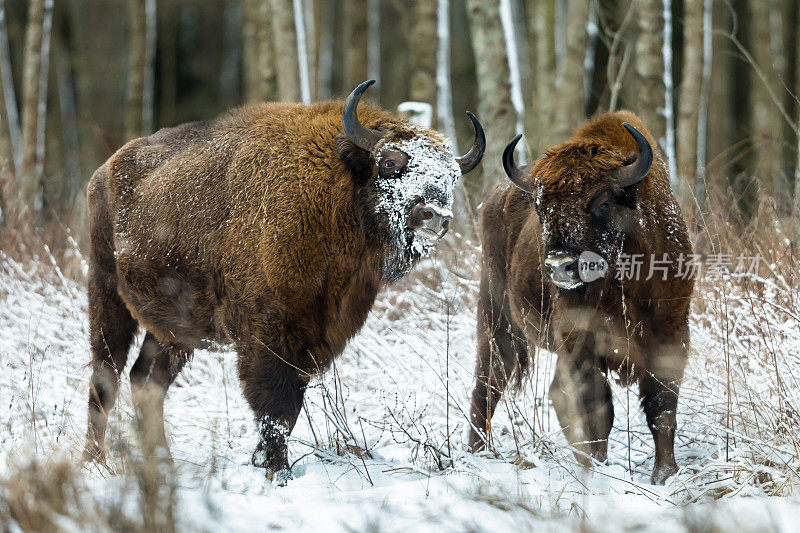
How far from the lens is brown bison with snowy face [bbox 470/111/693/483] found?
14.4 ft

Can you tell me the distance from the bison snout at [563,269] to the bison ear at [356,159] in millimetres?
1150

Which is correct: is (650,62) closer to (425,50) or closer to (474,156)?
(425,50)

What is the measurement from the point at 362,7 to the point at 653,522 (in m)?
12.5

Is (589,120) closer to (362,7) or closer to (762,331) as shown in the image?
(762,331)

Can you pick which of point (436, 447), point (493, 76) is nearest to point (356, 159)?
point (436, 447)

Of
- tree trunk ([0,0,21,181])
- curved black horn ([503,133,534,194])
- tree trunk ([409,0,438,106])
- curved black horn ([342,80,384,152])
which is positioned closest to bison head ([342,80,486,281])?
curved black horn ([342,80,384,152])

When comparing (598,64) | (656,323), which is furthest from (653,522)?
(598,64)

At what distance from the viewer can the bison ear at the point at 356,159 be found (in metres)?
→ 4.63

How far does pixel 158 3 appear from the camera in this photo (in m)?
21.5

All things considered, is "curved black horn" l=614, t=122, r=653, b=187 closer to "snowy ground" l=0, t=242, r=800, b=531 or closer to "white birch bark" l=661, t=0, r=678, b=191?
"snowy ground" l=0, t=242, r=800, b=531

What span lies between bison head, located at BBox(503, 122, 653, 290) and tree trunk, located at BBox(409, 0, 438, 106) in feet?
18.3

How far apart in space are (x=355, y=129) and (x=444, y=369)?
→ 6.91ft

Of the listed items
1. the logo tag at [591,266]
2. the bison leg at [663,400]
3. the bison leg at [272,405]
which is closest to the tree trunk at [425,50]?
the logo tag at [591,266]

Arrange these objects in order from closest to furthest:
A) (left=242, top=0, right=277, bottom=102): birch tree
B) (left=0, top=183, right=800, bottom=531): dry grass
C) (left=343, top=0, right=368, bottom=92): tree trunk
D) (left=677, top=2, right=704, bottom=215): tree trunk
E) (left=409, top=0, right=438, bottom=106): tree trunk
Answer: (left=0, top=183, right=800, bottom=531): dry grass → (left=409, top=0, right=438, bottom=106): tree trunk → (left=677, top=2, right=704, bottom=215): tree trunk → (left=242, top=0, right=277, bottom=102): birch tree → (left=343, top=0, right=368, bottom=92): tree trunk
